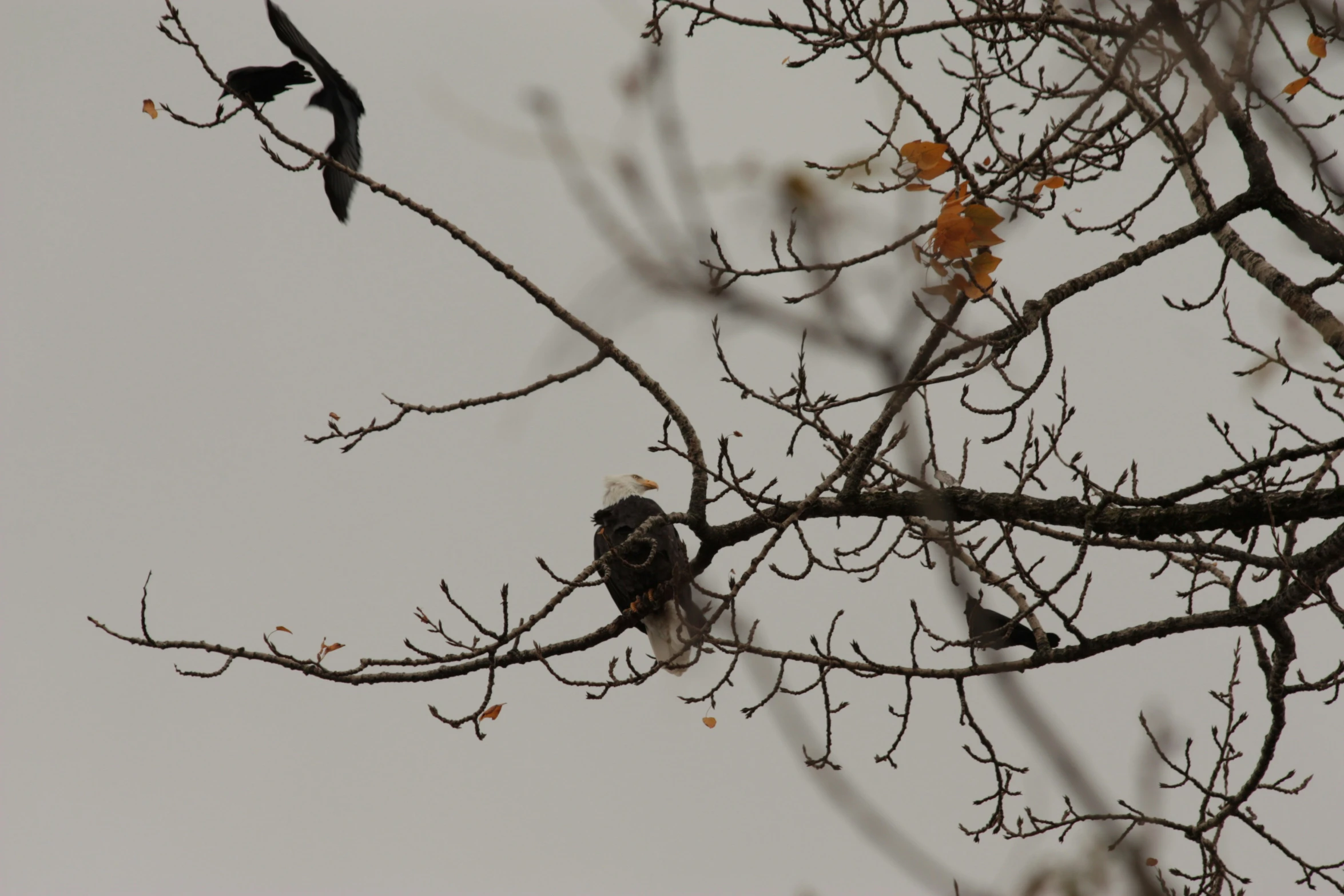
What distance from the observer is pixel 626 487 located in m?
6.81

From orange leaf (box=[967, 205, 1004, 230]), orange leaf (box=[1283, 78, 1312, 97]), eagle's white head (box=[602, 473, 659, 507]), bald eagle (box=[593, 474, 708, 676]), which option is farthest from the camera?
eagle's white head (box=[602, 473, 659, 507])

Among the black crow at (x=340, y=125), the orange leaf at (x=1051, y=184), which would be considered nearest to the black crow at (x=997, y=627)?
the orange leaf at (x=1051, y=184)

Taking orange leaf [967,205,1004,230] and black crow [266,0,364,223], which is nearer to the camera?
orange leaf [967,205,1004,230]

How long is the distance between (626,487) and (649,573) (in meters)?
1.77

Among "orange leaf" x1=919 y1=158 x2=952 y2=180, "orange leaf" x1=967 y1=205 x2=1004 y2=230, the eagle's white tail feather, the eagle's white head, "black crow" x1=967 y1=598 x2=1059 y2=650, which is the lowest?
"black crow" x1=967 y1=598 x2=1059 y2=650

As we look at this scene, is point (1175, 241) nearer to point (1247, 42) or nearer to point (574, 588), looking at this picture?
point (1247, 42)

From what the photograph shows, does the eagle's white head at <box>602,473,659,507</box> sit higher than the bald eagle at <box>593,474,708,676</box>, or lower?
higher

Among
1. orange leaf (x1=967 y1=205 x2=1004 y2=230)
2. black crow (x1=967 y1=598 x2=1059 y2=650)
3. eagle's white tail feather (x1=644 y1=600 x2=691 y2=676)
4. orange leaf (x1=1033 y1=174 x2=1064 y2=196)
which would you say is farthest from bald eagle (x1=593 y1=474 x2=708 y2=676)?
orange leaf (x1=967 y1=205 x2=1004 y2=230)

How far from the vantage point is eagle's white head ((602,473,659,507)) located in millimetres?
6750

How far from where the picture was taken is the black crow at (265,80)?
3277 mm

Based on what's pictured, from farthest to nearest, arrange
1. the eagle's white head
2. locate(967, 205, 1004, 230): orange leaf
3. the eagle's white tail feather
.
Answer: the eagle's white head < the eagle's white tail feather < locate(967, 205, 1004, 230): orange leaf

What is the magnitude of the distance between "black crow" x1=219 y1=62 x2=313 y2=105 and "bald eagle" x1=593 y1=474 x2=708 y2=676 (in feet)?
6.01

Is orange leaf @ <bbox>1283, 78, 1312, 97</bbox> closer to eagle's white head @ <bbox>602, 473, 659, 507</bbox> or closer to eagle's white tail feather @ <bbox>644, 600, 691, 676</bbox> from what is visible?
eagle's white tail feather @ <bbox>644, 600, 691, 676</bbox>

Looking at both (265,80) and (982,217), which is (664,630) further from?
(982,217)
